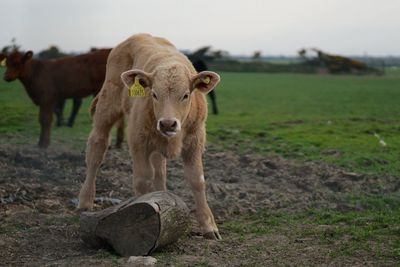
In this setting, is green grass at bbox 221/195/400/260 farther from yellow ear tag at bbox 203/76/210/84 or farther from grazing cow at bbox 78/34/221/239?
yellow ear tag at bbox 203/76/210/84

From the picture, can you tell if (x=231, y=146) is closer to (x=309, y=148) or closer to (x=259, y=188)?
(x=309, y=148)

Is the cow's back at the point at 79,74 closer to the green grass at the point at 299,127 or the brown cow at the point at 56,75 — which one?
the brown cow at the point at 56,75

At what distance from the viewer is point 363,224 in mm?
7082

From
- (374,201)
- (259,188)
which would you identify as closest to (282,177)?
(259,188)

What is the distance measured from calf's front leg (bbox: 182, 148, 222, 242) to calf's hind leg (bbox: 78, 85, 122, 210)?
1351 mm

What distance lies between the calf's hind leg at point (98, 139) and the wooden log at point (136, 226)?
175 centimetres

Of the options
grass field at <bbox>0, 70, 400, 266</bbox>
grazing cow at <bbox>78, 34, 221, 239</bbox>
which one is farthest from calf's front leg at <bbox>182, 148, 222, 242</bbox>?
grass field at <bbox>0, 70, 400, 266</bbox>

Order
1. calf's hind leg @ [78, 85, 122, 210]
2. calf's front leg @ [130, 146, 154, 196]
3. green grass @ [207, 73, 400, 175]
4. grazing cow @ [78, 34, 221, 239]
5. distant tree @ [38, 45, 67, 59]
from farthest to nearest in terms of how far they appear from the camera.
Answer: distant tree @ [38, 45, 67, 59] → green grass @ [207, 73, 400, 175] → calf's hind leg @ [78, 85, 122, 210] → calf's front leg @ [130, 146, 154, 196] → grazing cow @ [78, 34, 221, 239]

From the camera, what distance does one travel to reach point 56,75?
1471 cm

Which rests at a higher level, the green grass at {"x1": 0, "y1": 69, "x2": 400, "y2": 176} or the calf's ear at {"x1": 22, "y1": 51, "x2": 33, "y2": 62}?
the calf's ear at {"x1": 22, "y1": 51, "x2": 33, "y2": 62}

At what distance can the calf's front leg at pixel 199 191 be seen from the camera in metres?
6.70

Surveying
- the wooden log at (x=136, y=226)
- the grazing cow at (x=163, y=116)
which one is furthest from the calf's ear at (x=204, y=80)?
the wooden log at (x=136, y=226)

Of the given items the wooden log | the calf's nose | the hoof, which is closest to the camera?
the wooden log

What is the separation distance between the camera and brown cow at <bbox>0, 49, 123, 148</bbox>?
47.0ft
